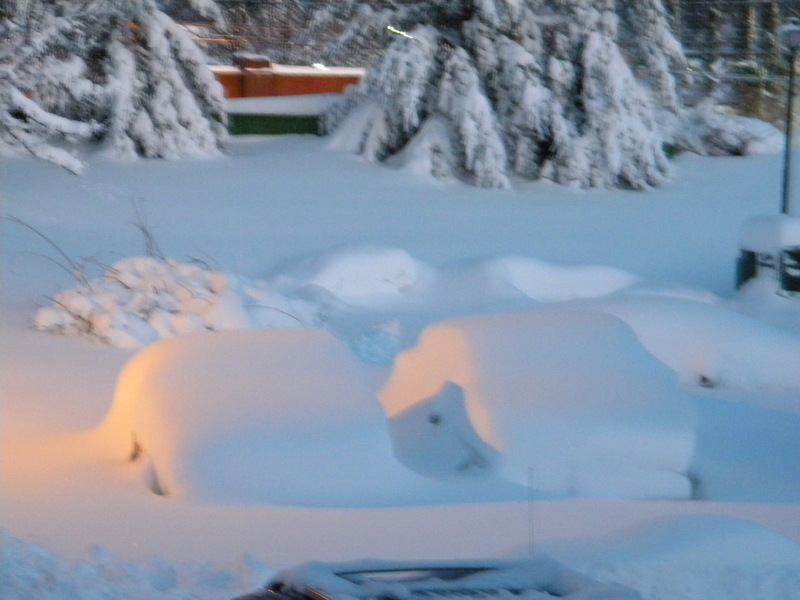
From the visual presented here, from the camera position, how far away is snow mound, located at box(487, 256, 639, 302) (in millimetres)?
13406

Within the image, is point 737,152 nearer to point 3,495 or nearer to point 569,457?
point 569,457

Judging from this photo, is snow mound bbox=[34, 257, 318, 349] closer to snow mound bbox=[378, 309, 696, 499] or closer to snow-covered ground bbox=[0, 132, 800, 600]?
snow-covered ground bbox=[0, 132, 800, 600]

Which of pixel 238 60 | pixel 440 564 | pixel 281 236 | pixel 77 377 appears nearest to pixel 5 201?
pixel 281 236

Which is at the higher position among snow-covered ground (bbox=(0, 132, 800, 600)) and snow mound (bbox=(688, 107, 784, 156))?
snow-covered ground (bbox=(0, 132, 800, 600))

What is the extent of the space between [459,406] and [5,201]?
11.3m

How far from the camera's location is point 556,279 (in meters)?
13.8

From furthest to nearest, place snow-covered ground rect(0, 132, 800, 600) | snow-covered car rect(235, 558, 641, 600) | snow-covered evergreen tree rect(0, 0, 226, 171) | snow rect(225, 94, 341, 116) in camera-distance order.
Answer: snow rect(225, 94, 341, 116), snow-covered evergreen tree rect(0, 0, 226, 171), snow-covered ground rect(0, 132, 800, 600), snow-covered car rect(235, 558, 641, 600)

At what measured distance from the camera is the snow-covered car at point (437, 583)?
120 inches

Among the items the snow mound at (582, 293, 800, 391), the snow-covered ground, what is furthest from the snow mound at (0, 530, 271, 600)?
the snow mound at (582, 293, 800, 391)

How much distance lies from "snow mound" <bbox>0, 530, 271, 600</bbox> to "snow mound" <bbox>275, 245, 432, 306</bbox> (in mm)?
8064

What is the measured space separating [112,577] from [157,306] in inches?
224

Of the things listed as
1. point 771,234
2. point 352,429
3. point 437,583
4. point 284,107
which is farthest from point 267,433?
point 284,107

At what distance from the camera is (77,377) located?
8.59 meters

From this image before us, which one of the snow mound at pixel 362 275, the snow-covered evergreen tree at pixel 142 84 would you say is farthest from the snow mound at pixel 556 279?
the snow-covered evergreen tree at pixel 142 84
